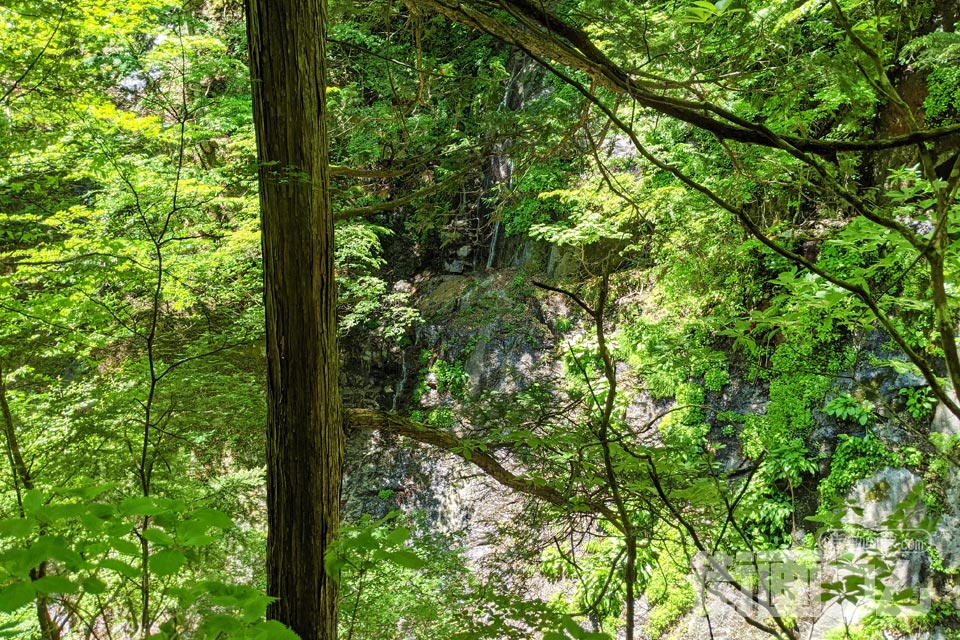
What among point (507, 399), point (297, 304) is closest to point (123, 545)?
point (297, 304)

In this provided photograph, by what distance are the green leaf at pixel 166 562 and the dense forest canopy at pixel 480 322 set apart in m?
0.02

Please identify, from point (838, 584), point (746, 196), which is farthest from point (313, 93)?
point (746, 196)

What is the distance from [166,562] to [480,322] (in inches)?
293

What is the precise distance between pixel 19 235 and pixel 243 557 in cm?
292

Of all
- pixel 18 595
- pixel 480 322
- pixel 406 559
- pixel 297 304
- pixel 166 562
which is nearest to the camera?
pixel 18 595

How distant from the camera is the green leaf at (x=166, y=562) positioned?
2.96 feet

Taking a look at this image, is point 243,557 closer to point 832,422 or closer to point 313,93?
point 313,93

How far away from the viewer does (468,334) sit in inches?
329

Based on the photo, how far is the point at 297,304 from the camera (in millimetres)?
1937

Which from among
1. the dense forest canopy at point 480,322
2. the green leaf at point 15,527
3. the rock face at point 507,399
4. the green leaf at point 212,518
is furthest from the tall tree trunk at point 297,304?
the rock face at point 507,399

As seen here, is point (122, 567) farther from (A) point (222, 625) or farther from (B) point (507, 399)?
(B) point (507, 399)

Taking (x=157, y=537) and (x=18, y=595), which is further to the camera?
(x=157, y=537)

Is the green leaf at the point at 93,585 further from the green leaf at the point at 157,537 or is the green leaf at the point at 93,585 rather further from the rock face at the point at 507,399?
the rock face at the point at 507,399

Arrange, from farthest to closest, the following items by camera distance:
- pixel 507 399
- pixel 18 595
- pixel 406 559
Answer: pixel 507 399, pixel 406 559, pixel 18 595
